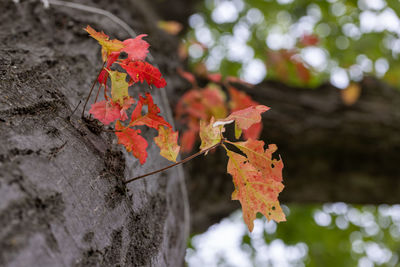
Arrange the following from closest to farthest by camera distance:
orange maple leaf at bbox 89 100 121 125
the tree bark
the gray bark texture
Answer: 1. the gray bark texture
2. orange maple leaf at bbox 89 100 121 125
3. the tree bark

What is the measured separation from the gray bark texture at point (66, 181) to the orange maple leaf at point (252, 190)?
0.20 meters

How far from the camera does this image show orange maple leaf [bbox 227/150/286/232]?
0.69 meters

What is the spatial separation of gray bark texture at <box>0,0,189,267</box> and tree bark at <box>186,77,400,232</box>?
40.0 inches

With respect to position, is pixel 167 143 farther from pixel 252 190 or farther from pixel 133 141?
pixel 252 190

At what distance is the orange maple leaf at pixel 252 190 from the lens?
2.27ft

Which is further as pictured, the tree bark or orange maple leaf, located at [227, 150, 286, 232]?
the tree bark

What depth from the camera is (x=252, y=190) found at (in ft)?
2.32

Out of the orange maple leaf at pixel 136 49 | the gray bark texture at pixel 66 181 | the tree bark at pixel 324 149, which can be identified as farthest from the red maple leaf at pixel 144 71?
the tree bark at pixel 324 149

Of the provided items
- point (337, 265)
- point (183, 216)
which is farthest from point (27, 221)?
point (337, 265)

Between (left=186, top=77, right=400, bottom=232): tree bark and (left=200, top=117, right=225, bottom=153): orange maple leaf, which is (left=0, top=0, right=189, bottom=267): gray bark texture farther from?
(left=186, top=77, right=400, bottom=232): tree bark

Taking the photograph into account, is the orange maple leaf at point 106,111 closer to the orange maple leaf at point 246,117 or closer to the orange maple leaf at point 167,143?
the orange maple leaf at point 167,143

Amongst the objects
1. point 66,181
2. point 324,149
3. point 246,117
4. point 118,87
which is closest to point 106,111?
point 118,87

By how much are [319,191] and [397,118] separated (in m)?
0.63

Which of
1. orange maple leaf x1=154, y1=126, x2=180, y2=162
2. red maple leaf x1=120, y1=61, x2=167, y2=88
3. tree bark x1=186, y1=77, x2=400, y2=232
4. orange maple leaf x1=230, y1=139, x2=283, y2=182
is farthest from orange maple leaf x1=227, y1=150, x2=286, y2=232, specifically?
tree bark x1=186, y1=77, x2=400, y2=232
